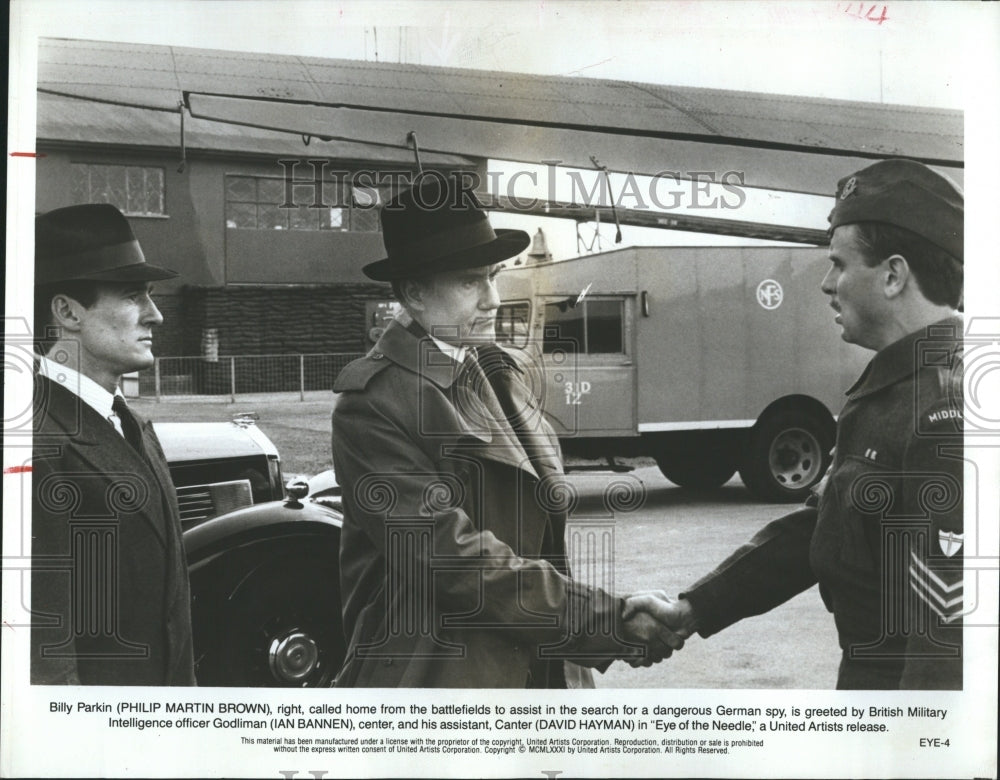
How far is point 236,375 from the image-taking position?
3.33 m

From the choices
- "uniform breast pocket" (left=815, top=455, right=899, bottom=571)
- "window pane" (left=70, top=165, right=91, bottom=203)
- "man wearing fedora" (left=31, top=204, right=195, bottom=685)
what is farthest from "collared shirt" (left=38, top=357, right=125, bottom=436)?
"uniform breast pocket" (left=815, top=455, right=899, bottom=571)

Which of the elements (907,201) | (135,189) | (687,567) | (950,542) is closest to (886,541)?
(950,542)

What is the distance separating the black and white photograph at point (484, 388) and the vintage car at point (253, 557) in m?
0.01

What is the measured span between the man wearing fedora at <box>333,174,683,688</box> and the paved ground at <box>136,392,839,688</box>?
126 mm

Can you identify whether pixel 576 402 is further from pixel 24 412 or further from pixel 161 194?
pixel 24 412

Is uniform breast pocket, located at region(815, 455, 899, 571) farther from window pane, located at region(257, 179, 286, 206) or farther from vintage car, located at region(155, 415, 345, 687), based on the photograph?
window pane, located at region(257, 179, 286, 206)

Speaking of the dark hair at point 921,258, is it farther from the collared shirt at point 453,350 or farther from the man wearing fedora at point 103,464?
the man wearing fedora at point 103,464

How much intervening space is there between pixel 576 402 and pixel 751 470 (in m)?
0.71

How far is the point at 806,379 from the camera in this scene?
3.40m

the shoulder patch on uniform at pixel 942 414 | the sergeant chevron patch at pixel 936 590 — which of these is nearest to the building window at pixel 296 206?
the shoulder patch on uniform at pixel 942 414

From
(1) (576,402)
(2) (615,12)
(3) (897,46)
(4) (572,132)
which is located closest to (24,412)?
(1) (576,402)

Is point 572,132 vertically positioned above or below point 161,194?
above

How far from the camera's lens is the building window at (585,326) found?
3.34 m

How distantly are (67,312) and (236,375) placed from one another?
60 centimetres
